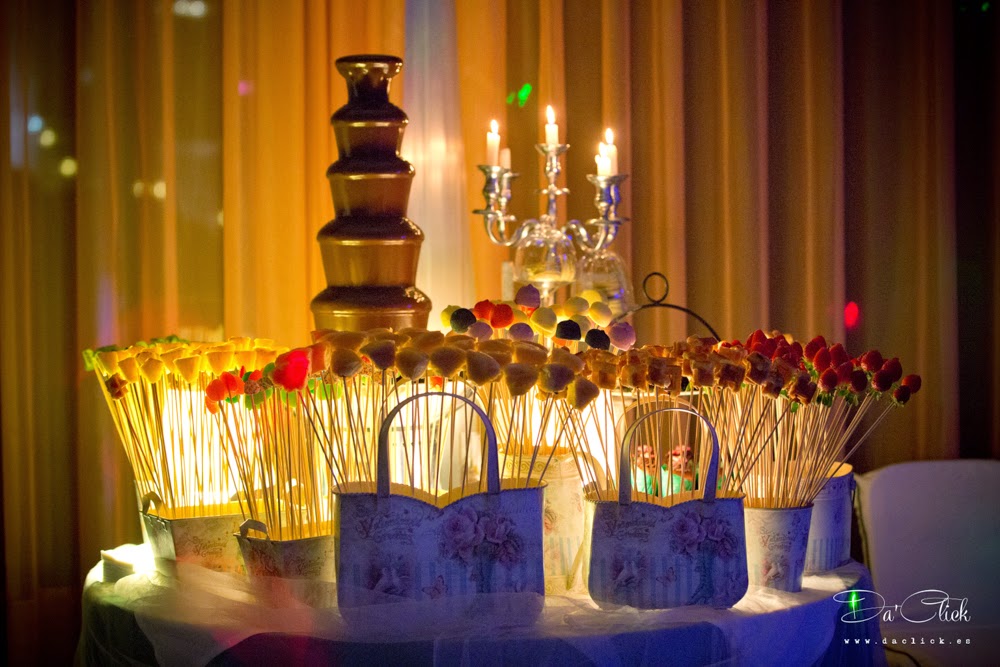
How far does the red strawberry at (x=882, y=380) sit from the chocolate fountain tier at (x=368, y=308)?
66cm

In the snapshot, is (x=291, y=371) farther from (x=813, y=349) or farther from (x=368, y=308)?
(x=813, y=349)

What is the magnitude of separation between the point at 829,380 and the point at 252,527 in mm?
683

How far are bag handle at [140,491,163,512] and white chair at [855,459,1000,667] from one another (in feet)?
5.58

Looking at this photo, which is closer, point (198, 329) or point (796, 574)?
point (796, 574)

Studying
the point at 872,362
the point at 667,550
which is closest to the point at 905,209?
the point at 872,362

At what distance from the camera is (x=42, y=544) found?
2.44 meters

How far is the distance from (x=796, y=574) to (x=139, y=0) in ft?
6.84

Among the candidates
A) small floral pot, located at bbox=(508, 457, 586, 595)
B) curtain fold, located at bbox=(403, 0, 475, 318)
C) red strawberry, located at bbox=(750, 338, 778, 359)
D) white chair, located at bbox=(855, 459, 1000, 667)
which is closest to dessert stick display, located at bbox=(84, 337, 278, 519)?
small floral pot, located at bbox=(508, 457, 586, 595)

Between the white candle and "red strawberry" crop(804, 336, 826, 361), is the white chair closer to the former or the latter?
the white candle

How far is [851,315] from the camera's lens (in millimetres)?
2771

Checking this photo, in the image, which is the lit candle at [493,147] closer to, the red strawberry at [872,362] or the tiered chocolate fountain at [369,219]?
the tiered chocolate fountain at [369,219]

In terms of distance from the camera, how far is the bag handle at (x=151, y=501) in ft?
3.99

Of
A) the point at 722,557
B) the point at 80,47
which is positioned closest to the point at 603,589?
the point at 722,557

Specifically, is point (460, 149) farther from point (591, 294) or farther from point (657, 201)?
point (591, 294)
